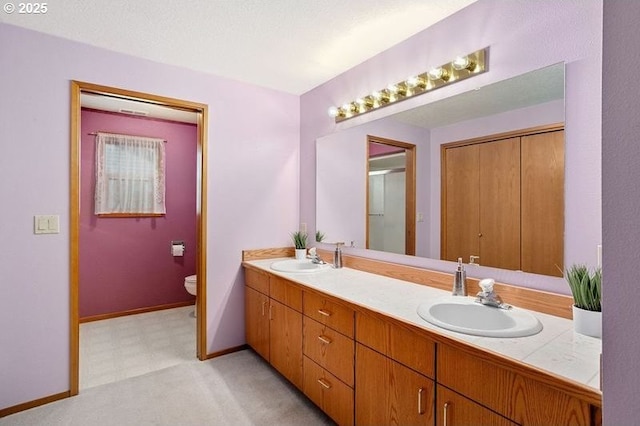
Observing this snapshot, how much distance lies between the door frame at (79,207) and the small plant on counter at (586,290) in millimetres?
2305

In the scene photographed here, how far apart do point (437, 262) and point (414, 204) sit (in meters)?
0.38

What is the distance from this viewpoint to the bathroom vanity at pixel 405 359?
0.92 metres

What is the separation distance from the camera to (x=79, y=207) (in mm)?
2166

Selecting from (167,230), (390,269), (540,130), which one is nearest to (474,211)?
(540,130)

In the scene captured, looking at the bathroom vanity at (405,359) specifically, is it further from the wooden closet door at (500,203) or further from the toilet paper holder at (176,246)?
the toilet paper holder at (176,246)

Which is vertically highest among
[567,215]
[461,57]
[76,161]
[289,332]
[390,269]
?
[461,57]

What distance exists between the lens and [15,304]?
74.7 inches

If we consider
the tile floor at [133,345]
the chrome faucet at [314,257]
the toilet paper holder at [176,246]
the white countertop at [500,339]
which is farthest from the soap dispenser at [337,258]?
the toilet paper holder at [176,246]

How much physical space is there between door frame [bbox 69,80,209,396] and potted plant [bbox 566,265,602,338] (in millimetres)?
2309

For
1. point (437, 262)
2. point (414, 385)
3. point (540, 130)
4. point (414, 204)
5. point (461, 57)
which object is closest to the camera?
point (414, 385)

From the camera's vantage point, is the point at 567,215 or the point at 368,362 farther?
the point at 368,362

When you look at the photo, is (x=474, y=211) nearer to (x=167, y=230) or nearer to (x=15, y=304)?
(x=15, y=304)

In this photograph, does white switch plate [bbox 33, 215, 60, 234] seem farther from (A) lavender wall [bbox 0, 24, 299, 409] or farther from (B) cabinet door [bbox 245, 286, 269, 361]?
(B) cabinet door [bbox 245, 286, 269, 361]

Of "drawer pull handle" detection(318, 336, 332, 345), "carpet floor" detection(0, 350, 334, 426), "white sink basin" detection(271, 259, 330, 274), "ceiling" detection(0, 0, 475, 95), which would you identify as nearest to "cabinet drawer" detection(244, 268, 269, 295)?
"white sink basin" detection(271, 259, 330, 274)
